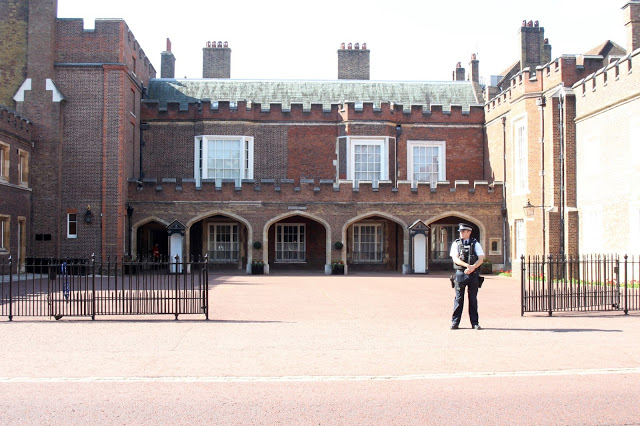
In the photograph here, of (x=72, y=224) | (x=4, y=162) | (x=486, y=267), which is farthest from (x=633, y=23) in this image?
(x=4, y=162)

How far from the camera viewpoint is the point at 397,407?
6.45 meters

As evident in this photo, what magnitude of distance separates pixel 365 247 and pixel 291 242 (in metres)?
3.50

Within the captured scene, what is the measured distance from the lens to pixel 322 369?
816cm

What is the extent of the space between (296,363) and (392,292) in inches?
416

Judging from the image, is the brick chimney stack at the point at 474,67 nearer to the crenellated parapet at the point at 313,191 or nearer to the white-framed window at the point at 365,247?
the crenellated parapet at the point at 313,191

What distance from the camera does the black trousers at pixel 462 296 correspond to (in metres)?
11.3

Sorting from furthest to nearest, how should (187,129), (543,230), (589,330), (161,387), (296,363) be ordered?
1. (187,129)
2. (543,230)
3. (589,330)
4. (296,363)
5. (161,387)

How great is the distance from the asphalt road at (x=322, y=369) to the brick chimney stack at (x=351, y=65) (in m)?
23.5

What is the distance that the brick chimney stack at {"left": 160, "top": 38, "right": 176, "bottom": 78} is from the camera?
3659cm

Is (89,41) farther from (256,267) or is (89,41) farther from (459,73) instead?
(459,73)

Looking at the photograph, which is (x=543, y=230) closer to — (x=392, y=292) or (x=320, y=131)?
(x=392, y=292)

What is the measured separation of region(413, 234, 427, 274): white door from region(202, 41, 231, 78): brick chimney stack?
47.7ft

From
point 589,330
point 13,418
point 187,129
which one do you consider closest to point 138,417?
point 13,418

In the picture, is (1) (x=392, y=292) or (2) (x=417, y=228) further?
(2) (x=417, y=228)
